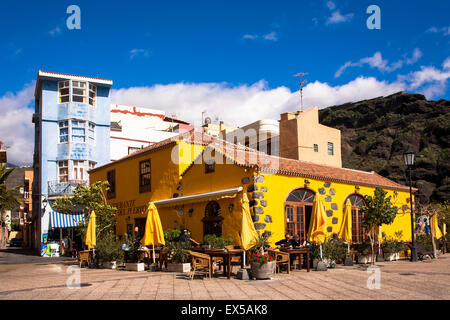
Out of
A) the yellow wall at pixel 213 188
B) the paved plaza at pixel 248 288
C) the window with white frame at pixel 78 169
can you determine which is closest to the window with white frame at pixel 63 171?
the window with white frame at pixel 78 169

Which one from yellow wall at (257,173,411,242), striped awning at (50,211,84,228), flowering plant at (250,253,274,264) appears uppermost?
yellow wall at (257,173,411,242)

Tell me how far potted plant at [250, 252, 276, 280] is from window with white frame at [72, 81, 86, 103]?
25.5 metres

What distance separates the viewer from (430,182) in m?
53.2

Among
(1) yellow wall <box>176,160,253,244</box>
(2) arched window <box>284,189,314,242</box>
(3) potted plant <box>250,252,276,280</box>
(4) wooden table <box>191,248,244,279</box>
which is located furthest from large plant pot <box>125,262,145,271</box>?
(2) arched window <box>284,189,314,242</box>

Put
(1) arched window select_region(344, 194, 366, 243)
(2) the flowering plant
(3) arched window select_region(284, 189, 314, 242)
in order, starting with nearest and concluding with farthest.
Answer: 1. (2) the flowering plant
2. (3) arched window select_region(284, 189, 314, 242)
3. (1) arched window select_region(344, 194, 366, 243)

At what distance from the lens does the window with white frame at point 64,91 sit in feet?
111

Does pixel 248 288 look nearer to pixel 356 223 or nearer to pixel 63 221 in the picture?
pixel 356 223

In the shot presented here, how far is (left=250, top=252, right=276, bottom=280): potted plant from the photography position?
40.7 feet

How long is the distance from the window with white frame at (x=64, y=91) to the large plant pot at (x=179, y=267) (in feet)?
73.0

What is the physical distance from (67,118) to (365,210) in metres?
24.0

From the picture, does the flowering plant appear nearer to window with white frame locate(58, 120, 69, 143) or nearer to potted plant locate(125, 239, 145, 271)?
potted plant locate(125, 239, 145, 271)

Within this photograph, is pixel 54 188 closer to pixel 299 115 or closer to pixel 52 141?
pixel 52 141

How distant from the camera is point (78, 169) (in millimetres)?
33125

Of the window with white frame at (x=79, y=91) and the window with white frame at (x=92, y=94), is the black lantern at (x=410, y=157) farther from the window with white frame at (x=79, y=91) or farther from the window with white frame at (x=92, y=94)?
the window with white frame at (x=92, y=94)
